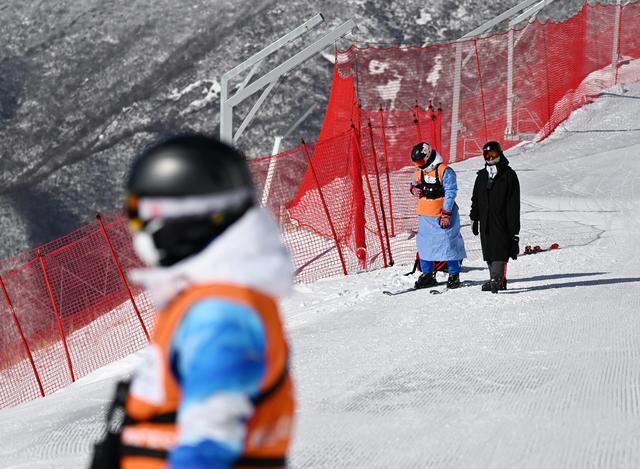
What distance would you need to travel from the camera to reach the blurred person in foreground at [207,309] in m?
1.47

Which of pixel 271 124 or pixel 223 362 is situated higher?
pixel 223 362

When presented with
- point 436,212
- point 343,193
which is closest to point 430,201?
point 436,212

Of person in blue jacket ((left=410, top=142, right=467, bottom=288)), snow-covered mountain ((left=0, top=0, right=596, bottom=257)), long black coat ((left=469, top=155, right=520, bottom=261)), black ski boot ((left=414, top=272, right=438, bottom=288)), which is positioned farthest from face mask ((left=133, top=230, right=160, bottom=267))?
snow-covered mountain ((left=0, top=0, right=596, bottom=257))

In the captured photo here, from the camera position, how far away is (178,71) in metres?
42.6

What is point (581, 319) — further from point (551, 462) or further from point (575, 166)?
point (575, 166)

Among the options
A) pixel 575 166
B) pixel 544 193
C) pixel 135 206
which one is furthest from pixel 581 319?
pixel 575 166

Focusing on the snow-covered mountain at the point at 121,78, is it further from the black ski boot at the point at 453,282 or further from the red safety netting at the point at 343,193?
the black ski boot at the point at 453,282

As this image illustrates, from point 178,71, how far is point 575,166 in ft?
97.1

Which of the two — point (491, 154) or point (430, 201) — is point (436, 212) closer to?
point (430, 201)

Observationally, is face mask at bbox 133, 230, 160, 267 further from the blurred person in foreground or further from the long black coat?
the long black coat

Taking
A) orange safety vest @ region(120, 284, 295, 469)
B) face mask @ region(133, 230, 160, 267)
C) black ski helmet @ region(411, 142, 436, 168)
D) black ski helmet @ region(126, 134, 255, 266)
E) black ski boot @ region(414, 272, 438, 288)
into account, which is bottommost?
black ski boot @ region(414, 272, 438, 288)

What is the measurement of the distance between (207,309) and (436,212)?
728 cm

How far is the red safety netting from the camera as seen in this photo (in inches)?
434

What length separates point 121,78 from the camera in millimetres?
42688
